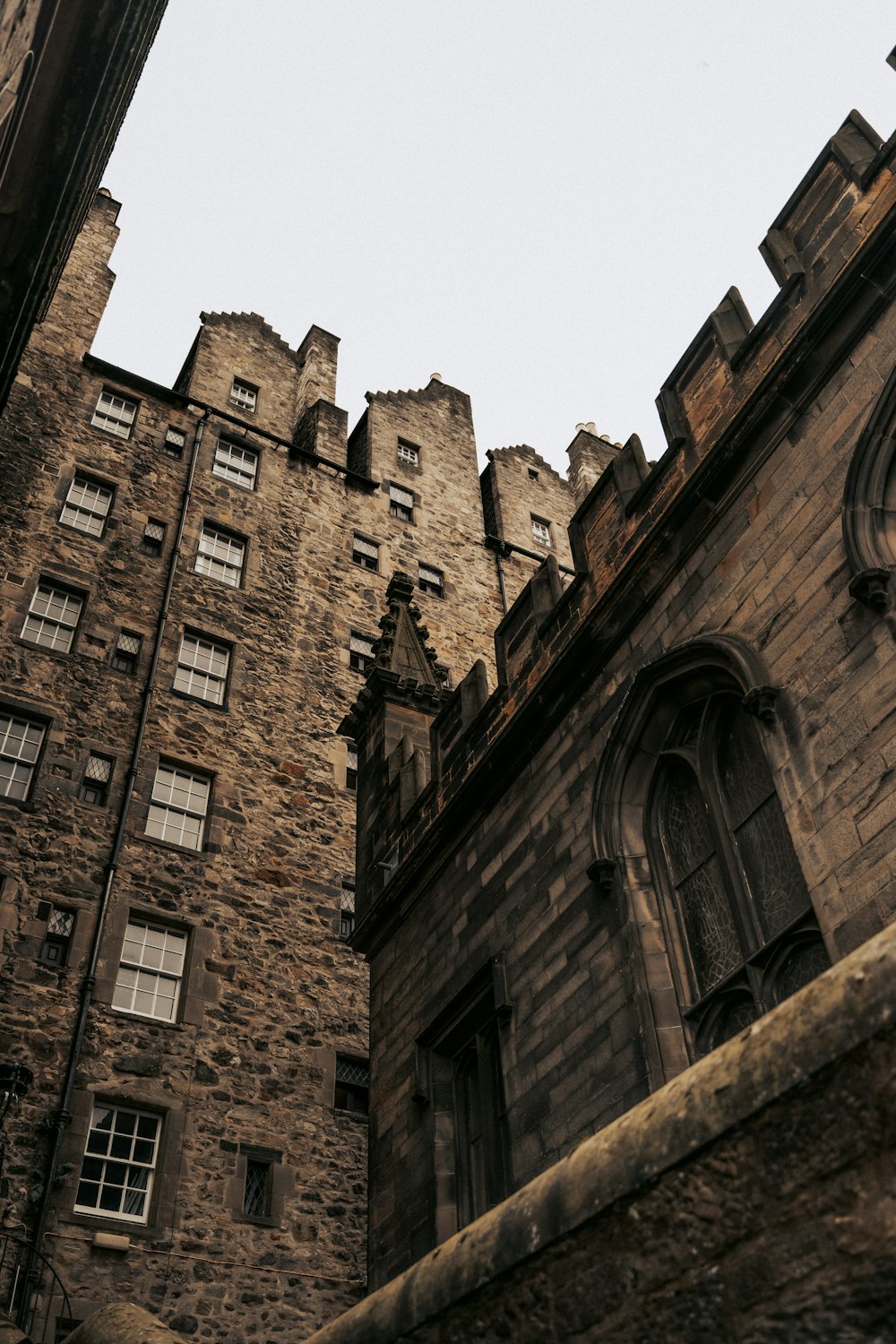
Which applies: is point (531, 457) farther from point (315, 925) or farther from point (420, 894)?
point (420, 894)

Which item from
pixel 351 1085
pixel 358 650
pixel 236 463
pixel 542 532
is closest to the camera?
pixel 351 1085

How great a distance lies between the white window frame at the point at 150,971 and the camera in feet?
57.3

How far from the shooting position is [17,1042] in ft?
52.2

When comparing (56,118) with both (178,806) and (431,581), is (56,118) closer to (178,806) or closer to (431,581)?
(178,806)

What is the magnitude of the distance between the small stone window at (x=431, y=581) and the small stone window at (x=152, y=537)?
268 inches

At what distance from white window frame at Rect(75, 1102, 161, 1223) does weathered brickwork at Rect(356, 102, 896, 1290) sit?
247 inches

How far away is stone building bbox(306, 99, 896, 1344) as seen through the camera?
2660 mm

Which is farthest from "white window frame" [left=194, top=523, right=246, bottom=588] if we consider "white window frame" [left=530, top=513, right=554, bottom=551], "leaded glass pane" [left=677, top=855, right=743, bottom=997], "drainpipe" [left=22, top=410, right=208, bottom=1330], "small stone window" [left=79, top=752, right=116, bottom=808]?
"leaded glass pane" [left=677, top=855, right=743, bottom=997]

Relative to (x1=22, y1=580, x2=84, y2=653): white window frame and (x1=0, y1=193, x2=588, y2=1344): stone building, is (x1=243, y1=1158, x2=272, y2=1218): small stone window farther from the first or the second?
(x1=22, y1=580, x2=84, y2=653): white window frame

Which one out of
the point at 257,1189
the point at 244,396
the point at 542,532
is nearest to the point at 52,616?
the point at 257,1189

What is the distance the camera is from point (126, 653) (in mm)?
21938

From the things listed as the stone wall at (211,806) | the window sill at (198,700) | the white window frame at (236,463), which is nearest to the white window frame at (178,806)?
the stone wall at (211,806)

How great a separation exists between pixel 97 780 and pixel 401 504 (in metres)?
13.7

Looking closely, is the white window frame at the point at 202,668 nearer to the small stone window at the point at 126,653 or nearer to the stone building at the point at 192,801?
the stone building at the point at 192,801
